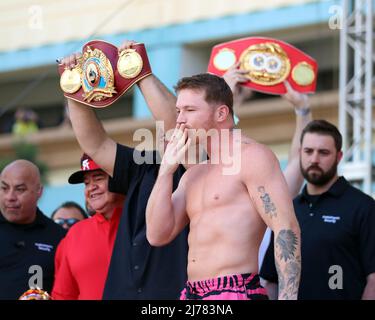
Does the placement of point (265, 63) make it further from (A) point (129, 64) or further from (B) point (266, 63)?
(A) point (129, 64)

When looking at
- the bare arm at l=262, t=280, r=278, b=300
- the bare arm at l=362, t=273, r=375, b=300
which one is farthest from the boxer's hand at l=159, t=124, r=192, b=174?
the bare arm at l=262, t=280, r=278, b=300

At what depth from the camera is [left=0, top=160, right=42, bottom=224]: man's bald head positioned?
738cm

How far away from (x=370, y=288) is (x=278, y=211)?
154 cm

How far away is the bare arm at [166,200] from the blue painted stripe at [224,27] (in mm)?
9844

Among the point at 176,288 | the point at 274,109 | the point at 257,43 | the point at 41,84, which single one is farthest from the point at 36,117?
the point at 176,288

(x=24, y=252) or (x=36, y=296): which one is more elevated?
(x=24, y=252)

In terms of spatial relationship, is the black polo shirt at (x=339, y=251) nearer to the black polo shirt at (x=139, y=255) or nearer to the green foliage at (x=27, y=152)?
the black polo shirt at (x=139, y=255)

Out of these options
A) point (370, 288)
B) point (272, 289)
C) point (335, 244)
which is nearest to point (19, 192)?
point (272, 289)

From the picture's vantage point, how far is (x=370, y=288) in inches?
259

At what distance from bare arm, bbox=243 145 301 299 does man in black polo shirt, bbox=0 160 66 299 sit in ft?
7.25
